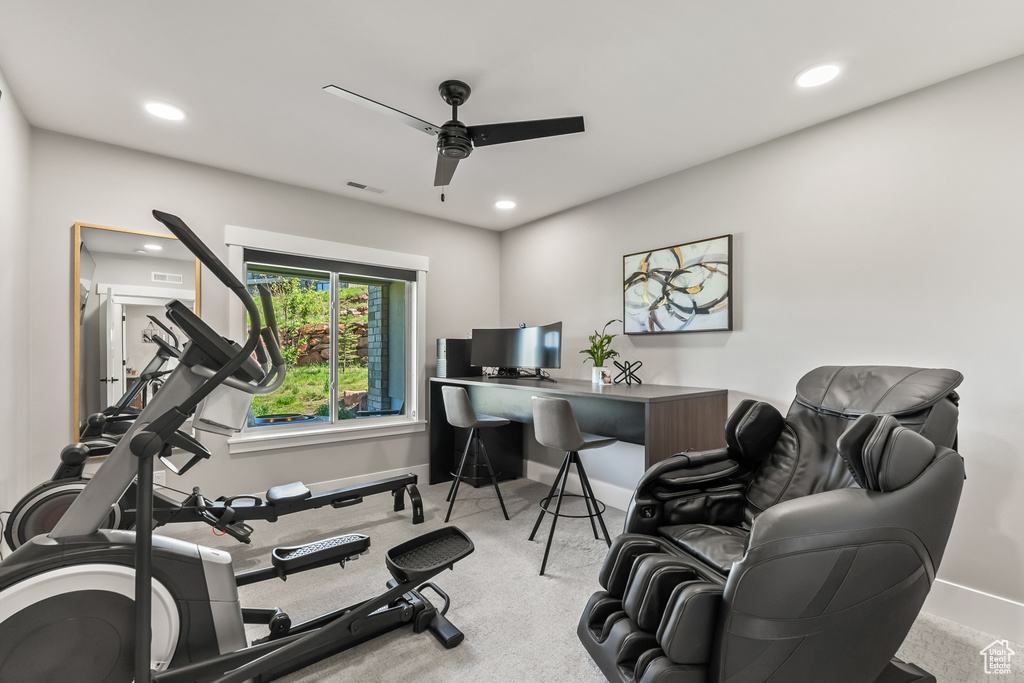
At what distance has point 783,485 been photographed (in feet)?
6.40

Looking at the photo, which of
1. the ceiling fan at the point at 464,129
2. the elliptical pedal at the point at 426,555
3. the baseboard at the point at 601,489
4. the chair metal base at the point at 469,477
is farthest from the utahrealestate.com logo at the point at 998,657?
the ceiling fan at the point at 464,129

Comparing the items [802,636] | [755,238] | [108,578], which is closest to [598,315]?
[755,238]

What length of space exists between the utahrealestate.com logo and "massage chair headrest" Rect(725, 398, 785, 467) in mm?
1058

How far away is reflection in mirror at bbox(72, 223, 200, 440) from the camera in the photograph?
280cm

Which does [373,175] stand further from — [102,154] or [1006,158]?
[1006,158]

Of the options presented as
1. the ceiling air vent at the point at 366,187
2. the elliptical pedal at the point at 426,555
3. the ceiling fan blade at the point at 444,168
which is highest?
the ceiling air vent at the point at 366,187

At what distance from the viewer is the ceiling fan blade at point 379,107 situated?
6.29 feet

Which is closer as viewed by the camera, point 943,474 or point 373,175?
point 943,474

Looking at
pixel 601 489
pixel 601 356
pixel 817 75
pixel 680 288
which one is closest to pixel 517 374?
pixel 601 356

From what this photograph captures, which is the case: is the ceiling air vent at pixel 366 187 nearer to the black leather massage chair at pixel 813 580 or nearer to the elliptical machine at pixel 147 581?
the elliptical machine at pixel 147 581

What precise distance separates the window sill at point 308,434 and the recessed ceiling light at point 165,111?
2086 millimetres

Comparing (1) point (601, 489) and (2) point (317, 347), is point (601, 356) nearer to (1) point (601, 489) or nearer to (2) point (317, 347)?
(1) point (601, 489)

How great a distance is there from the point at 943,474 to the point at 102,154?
174 inches

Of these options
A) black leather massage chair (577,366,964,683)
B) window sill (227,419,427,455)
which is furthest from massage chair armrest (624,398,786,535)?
window sill (227,419,427,455)
